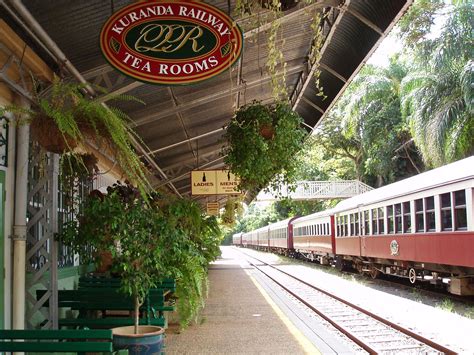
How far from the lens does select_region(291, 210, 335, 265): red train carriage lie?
22.7m

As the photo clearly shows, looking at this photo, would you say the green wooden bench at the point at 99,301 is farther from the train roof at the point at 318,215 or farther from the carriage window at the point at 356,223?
the train roof at the point at 318,215

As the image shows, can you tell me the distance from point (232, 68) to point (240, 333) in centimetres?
424

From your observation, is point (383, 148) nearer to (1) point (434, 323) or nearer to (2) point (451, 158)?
(2) point (451, 158)

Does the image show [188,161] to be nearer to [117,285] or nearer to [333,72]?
[333,72]

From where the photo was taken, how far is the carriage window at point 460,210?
10.2 m

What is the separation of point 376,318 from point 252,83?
4.71 meters

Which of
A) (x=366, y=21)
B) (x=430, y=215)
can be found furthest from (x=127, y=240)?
(x=430, y=215)

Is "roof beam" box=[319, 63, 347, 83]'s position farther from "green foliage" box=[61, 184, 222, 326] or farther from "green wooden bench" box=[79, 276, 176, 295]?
"green wooden bench" box=[79, 276, 176, 295]

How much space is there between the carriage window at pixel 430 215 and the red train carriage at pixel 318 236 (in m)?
10.3

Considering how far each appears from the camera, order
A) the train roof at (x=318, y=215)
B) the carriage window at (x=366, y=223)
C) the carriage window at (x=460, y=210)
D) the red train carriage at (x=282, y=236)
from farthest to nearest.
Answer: the red train carriage at (x=282, y=236)
the train roof at (x=318, y=215)
the carriage window at (x=366, y=223)
the carriage window at (x=460, y=210)

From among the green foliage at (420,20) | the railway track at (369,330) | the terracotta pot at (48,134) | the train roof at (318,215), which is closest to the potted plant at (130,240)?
the terracotta pot at (48,134)

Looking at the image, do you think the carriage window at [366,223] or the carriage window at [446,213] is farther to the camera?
the carriage window at [366,223]

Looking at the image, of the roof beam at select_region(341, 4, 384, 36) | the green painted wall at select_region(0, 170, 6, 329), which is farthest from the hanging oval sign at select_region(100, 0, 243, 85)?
the roof beam at select_region(341, 4, 384, 36)

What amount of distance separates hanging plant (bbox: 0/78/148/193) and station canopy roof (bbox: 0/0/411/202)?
2.63ft
